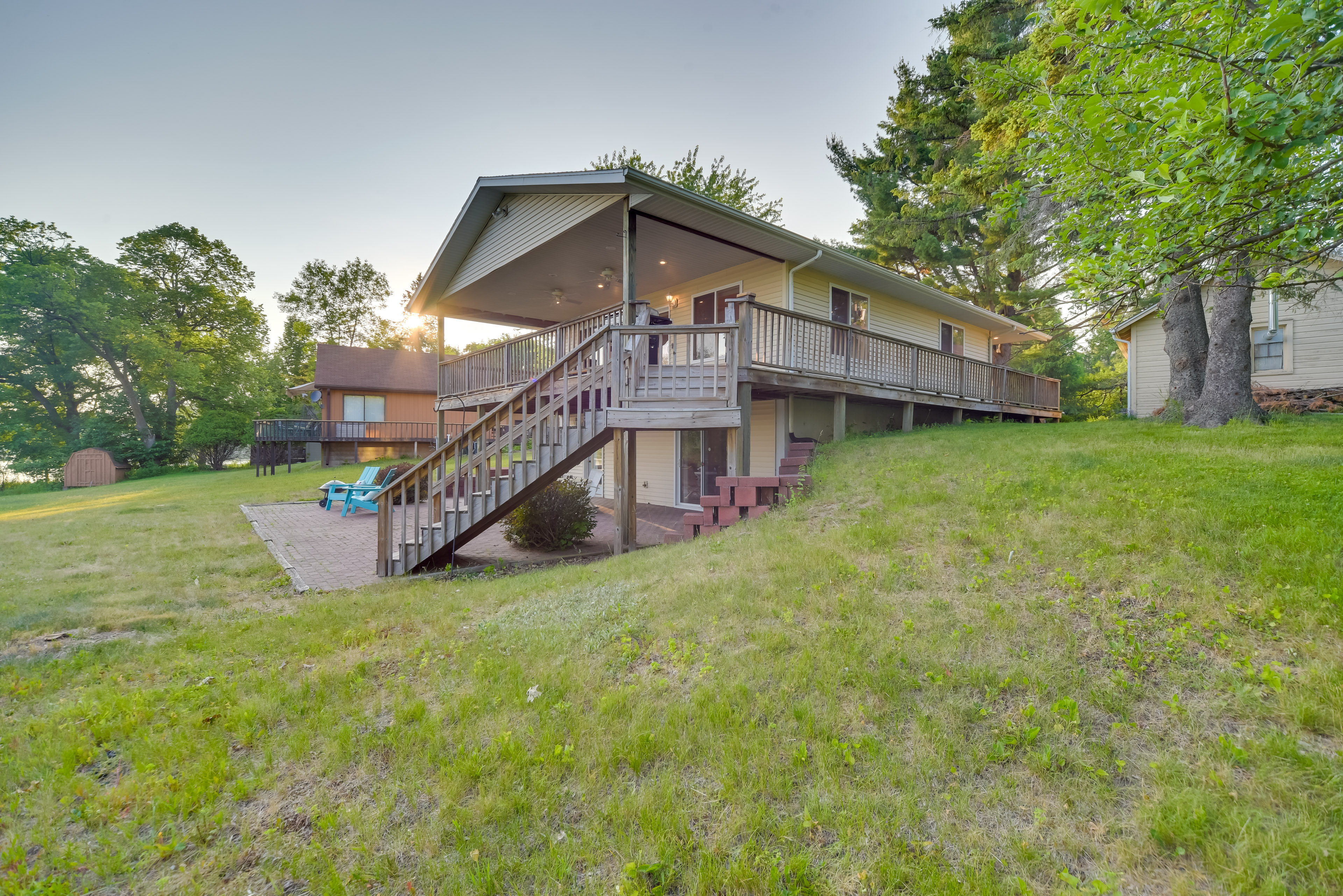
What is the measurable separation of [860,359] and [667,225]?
15.0 ft

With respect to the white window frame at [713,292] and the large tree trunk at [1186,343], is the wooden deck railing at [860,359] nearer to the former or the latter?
the white window frame at [713,292]

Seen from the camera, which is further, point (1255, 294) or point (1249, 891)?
point (1255, 294)

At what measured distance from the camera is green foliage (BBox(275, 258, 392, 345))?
43.9 metres

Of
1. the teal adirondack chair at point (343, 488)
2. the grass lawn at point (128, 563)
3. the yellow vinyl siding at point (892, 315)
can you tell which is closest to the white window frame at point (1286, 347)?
the yellow vinyl siding at point (892, 315)

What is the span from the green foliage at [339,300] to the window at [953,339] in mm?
46741

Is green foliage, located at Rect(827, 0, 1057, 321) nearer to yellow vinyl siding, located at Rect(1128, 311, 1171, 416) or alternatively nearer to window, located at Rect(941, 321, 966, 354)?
window, located at Rect(941, 321, 966, 354)

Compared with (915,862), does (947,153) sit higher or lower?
higher

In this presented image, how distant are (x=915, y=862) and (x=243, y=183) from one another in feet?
90.8

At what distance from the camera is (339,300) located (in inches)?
1783

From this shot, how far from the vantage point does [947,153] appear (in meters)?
17.2

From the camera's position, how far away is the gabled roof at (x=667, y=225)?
7.83m

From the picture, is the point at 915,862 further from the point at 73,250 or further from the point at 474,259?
the point at 73,250

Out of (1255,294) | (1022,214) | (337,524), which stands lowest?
(337,524)

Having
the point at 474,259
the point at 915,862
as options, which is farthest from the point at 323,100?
the point at 915,862
